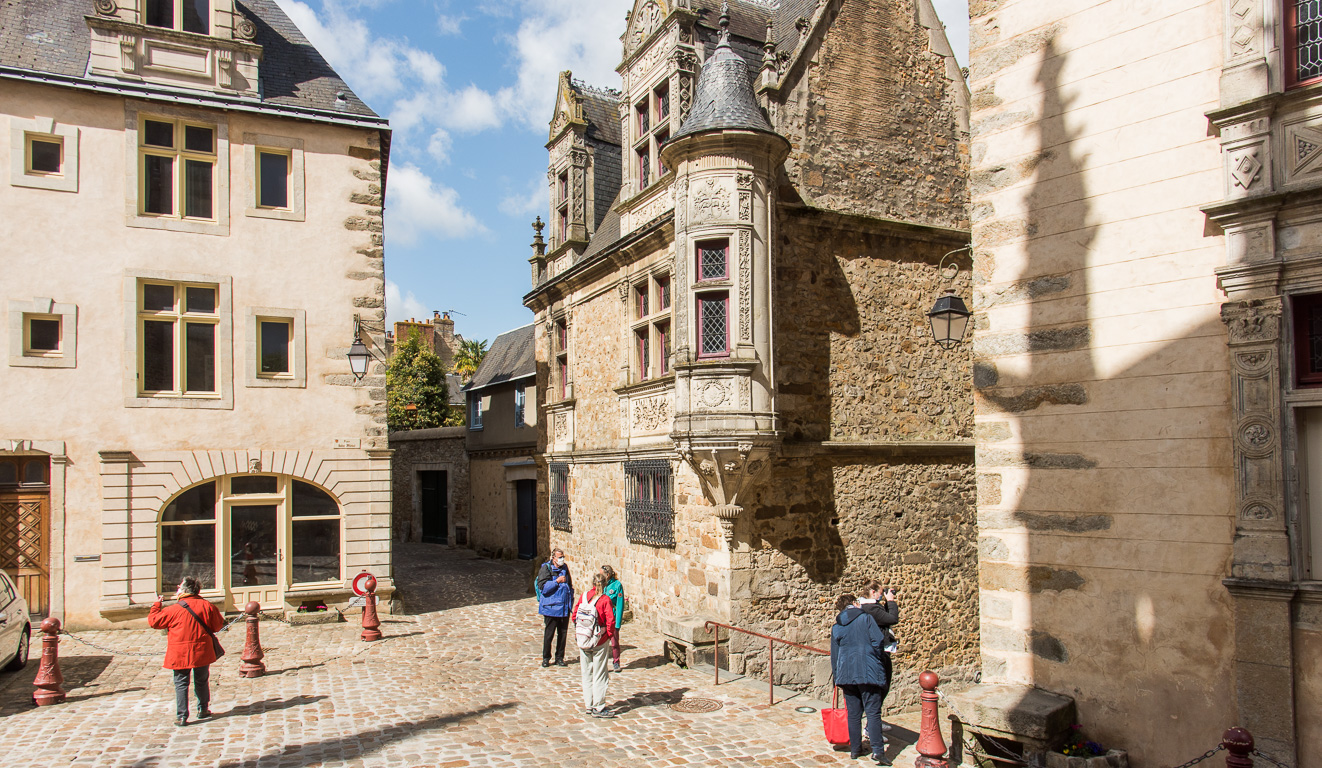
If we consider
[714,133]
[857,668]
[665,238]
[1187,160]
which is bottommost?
[857,668]

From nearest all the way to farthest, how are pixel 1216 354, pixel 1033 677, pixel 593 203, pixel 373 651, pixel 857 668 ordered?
pixel 1216 354, pixel 1033 677, pixel 857 668, pixel 373 651, pixel 593 203

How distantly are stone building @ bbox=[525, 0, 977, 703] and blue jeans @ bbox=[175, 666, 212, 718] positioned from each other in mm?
5667

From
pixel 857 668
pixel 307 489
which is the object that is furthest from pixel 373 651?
pixel 857 668

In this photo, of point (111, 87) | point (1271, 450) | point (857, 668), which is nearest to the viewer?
point (1271, 450)

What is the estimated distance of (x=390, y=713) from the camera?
28.5 ft

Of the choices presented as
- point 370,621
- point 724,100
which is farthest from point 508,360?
point 724,100

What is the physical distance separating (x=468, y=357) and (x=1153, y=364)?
4034 cm

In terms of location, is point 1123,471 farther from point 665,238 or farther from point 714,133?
point 665,238

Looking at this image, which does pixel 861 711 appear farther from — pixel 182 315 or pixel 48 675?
pixel 182 315

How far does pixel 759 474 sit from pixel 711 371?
5.15ft

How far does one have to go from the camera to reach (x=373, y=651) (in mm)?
11523

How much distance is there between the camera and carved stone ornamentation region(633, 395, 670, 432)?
43.7 feet

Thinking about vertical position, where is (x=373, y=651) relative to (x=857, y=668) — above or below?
below

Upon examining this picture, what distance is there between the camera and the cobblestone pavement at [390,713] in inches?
294
